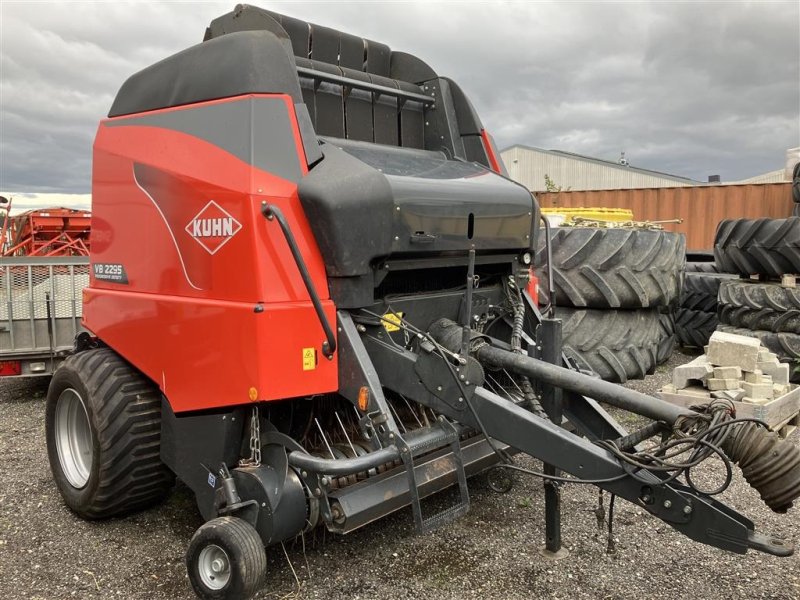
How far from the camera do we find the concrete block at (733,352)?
4.64m

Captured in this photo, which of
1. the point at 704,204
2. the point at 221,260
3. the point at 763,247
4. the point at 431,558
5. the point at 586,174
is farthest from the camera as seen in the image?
the point at 586,174

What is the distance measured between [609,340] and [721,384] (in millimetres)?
1352

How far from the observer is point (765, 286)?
642 cm

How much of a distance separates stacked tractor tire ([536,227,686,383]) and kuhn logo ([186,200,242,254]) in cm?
356

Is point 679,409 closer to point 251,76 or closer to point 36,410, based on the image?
point 251,76

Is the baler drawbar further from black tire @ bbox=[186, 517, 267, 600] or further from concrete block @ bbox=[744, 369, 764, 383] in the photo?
concrete block @ bbox=[744, 369, 764, 383]

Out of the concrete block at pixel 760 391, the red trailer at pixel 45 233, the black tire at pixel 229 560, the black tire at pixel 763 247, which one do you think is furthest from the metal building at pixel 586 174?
the black tire at pixel 229 560

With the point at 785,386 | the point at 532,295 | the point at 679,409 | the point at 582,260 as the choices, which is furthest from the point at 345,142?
the point at 785,386

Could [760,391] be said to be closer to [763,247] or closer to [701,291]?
[763,247]

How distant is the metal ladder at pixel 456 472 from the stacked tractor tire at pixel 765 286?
4.69 m

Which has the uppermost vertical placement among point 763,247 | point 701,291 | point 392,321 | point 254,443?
point 763,247

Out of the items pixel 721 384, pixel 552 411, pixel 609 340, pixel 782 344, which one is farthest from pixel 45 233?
pixel 782 344

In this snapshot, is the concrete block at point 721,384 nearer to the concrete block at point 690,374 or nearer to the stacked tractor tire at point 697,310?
the concrete block at point 690,374

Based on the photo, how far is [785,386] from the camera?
474 cm
